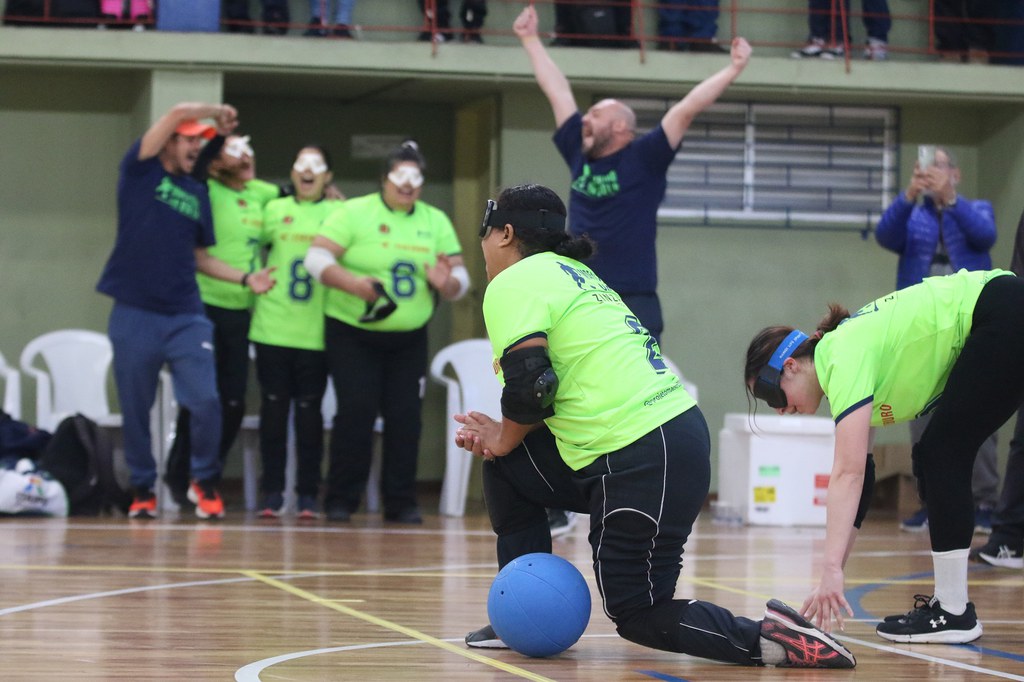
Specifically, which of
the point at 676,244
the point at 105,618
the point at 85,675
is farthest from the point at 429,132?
the point at 85,675

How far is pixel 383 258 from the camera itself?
8.49 m

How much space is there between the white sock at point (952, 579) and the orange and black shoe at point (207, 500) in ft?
16.2

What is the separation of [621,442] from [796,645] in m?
0.73

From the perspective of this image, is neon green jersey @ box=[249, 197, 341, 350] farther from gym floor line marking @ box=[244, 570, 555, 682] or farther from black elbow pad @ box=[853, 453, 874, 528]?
black elbow pad @ box=[853, 453, 874, 528]

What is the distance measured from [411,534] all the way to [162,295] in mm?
1944

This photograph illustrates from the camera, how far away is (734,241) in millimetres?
11242

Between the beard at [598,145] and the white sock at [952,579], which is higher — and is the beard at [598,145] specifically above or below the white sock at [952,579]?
above

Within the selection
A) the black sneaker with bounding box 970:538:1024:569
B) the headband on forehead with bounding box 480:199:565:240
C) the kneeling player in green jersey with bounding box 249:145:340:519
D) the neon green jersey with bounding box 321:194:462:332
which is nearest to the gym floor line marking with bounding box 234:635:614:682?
the headband on forehead with bounding box 480:199:565:240

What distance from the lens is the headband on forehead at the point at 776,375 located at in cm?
417

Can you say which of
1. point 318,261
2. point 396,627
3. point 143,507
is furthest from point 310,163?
point 396,627

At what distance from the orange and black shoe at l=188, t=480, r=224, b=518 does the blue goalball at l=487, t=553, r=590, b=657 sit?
15.1 ft

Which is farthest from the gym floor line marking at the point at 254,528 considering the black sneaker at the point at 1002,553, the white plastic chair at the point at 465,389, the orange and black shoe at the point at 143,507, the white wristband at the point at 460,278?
the black sneaker at the point at 1002,553

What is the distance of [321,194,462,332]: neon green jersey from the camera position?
8.45 m

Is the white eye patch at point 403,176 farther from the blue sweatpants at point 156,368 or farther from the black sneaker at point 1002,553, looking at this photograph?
the black sneaker at point 1002,553
